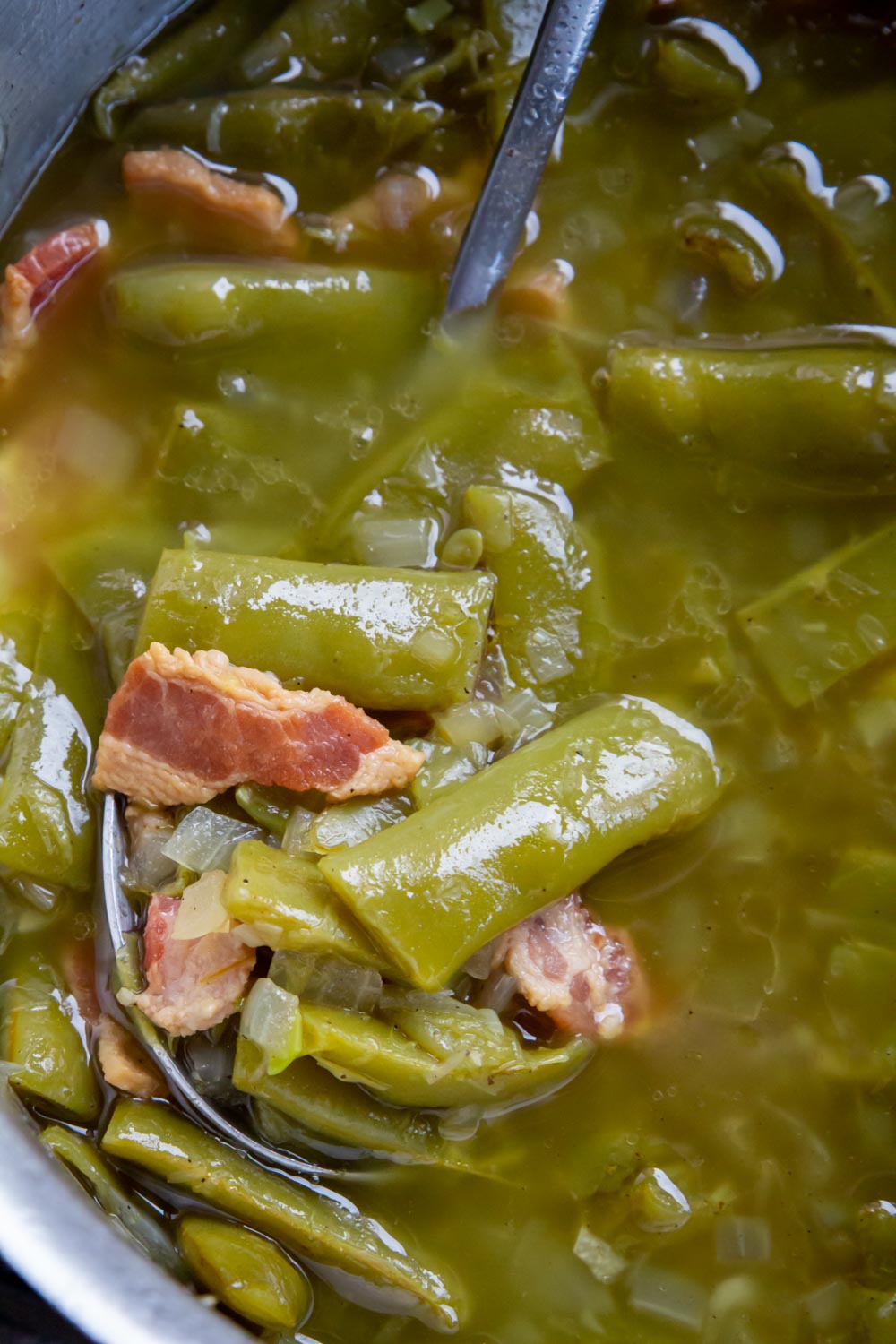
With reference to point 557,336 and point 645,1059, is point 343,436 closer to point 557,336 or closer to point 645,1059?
point 557,336

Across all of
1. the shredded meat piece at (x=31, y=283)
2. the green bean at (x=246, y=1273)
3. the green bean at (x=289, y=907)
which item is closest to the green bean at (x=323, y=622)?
the green bean at (x=289, y=907)

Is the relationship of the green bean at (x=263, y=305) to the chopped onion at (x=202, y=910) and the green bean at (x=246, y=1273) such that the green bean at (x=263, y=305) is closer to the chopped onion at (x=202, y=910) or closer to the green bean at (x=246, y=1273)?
the chopped onion at (x=202, y=910)

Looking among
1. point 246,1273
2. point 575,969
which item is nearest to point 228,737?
point 575,969

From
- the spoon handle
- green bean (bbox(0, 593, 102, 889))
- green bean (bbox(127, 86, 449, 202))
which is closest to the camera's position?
green bean (bbox(0, 593, 102, 889))

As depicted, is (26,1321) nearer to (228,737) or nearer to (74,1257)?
(74,1257)

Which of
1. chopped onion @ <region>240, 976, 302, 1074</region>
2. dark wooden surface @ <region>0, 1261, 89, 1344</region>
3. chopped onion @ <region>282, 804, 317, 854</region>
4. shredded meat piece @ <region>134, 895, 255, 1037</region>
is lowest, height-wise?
dark wooden surface @ <region>0, 1261, 89, 1344</region>

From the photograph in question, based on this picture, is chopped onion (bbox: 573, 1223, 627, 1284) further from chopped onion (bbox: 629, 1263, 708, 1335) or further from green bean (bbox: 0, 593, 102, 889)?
green bean (bbox: 0, 593, 102, 889)

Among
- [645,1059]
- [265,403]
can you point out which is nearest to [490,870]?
[645,1059]

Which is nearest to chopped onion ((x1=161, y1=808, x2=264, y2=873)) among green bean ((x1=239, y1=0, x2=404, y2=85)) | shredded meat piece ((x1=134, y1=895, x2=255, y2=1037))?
shredded meat piece ((x1=134, y1=895, x2=255, y2=1037))
